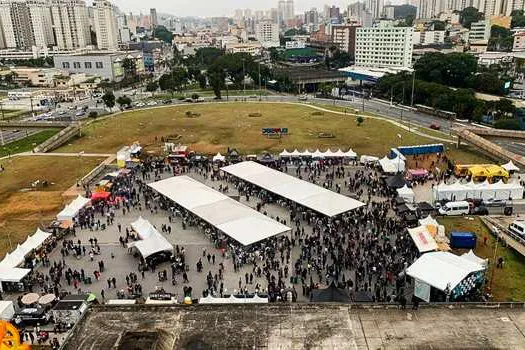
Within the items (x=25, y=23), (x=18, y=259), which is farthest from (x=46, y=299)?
(x=25, y=23)

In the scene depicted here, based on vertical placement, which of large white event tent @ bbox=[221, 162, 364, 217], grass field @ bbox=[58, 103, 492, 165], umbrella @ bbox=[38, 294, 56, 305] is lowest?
umbrella @ bbox=[38, 294, 56, 305]

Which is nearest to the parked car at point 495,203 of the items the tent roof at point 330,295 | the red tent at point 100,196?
the tent roof at point 330,295

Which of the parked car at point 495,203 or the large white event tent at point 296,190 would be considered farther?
the parked car at point 495,203

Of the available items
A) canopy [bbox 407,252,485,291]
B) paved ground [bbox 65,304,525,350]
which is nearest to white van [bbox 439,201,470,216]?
canopy [bbox 407,252,485,291]

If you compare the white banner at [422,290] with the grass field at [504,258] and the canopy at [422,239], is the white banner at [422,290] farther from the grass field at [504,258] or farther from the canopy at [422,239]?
the grass field at [504,258]

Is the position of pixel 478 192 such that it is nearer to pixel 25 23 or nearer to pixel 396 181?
pixel 396 181

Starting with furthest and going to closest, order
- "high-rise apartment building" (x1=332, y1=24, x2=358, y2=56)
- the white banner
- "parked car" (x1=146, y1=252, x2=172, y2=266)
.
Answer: "high-rise apartment building" (x1=332, y1=24, x2=358, y2=56) → "parked car" (x1=146, y1=252, x2=172, y2=266) → the white banner

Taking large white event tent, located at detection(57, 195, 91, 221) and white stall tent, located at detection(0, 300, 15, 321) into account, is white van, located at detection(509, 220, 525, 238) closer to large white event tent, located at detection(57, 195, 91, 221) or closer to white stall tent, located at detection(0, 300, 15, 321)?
white stall tent, located at detection(0, 300, 15, 321)

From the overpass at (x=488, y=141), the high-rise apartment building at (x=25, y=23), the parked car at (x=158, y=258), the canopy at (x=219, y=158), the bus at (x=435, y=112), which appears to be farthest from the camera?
the high-rise apartment building at (x=25, y=23)
